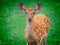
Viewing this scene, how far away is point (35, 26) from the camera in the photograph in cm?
356

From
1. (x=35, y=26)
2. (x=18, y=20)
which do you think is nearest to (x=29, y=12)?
(x=35, y=26)

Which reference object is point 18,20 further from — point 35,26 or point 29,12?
point 29,12

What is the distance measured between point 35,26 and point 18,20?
0.96ft

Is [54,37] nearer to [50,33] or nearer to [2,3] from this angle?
[50,33]

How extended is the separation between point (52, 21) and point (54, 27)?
0.20ft

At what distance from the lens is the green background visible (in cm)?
378

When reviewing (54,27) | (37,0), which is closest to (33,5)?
(37,0)

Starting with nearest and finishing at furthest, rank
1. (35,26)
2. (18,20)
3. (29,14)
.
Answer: (29,14), (35,26), (18,20)

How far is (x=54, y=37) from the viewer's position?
379cm

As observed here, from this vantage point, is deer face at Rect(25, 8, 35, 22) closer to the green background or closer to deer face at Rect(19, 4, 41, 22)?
deer face at Rect(19, 4, 41, 22)

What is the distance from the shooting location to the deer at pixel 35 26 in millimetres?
3441

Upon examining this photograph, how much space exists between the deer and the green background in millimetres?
74

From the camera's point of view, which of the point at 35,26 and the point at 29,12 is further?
the point at 35,26

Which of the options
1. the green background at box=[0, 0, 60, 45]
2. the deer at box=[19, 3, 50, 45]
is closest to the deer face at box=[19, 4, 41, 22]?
the deer at box=[19, 3, 50, 45]
